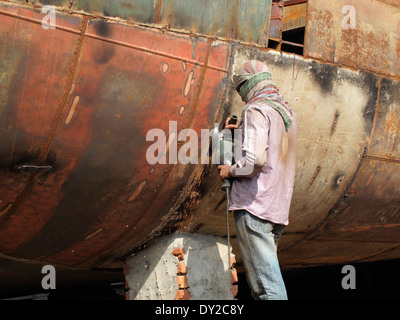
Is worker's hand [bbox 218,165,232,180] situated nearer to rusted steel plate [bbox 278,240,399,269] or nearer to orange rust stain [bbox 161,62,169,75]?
orange rust stain [bbox 161,62,169,75]

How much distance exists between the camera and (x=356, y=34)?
355 cm

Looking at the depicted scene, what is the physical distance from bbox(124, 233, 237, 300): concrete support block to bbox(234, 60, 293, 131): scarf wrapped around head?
0.94 metres

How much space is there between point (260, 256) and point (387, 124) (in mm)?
1492

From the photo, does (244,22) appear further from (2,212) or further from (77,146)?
(2,212)

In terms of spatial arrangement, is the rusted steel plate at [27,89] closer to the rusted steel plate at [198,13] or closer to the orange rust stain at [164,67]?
the rusted steel plate at [198,13]

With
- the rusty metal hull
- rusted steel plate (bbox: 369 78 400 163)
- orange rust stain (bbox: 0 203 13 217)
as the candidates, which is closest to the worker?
the rusty metal hull

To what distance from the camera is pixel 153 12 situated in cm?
287

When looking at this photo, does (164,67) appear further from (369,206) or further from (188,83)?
(369,206)

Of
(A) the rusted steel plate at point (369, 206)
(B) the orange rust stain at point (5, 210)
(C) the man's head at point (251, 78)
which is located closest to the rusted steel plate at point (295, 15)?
(C) the man's head at point (251, 78)

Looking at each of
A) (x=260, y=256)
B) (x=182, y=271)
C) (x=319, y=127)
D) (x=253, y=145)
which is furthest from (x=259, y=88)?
(x=182, y=271)

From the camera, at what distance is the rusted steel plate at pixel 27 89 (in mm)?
2537

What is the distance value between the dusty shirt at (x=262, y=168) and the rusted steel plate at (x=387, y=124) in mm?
1004

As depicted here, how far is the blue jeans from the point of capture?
A: 274 cm

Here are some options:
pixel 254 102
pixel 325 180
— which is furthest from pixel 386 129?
pixel 254 102
